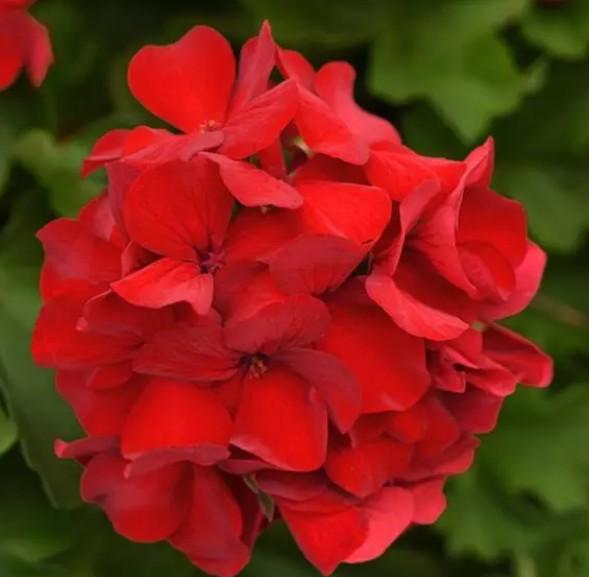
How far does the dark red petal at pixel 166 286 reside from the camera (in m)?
0.57

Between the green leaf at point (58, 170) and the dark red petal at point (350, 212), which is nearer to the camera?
the dark red petal at point (350, 212)

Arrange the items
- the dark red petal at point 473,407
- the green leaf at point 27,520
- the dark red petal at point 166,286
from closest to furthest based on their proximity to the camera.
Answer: the dark red petal at point 166,286 → the dark red petal at point 473,407 → the green leaf at point 27,520

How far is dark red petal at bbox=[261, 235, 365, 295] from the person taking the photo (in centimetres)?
57

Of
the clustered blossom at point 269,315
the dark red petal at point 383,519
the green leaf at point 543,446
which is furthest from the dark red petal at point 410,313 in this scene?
the green leaf at point 543,446

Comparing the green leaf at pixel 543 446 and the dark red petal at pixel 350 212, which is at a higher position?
the dark red petal at pixel 350 212

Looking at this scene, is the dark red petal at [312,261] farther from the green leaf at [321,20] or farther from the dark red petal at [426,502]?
the green leaf at [321,20]

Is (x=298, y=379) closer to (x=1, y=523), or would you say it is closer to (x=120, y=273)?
(x=120, y=273)

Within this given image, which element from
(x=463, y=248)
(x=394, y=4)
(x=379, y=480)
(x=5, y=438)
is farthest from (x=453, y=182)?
(x=394, y=4)

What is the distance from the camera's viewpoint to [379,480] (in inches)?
25.7

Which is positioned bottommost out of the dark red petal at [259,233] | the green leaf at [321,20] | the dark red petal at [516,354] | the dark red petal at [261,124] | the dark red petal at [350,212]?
the green leaf at [321,20]

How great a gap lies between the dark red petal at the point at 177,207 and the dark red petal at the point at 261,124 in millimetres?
20

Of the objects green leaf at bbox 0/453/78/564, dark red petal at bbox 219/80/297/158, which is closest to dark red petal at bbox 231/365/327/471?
dark red petal at bbox 219/80/297/158

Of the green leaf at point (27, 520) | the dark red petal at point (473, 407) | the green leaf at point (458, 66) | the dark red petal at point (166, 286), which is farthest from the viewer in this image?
the green leaf at point (458, 66)

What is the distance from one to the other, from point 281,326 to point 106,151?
0.16 metres
